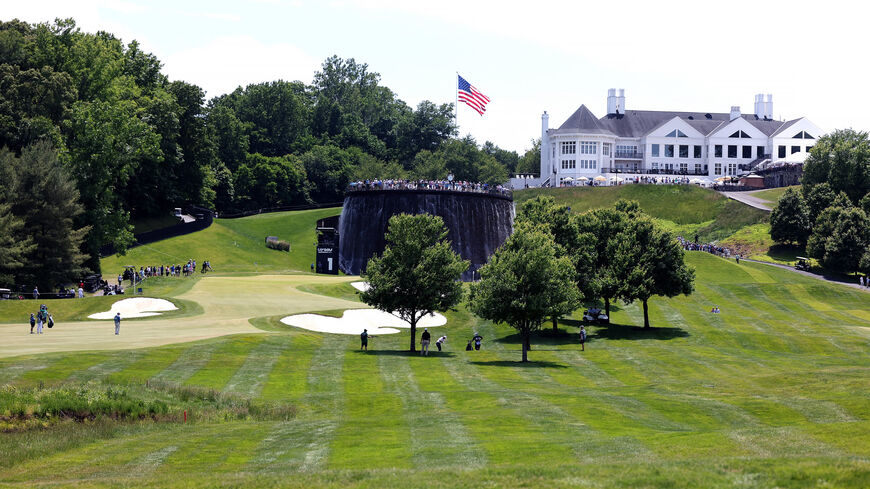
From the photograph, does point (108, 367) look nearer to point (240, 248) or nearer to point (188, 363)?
point (188, 363)

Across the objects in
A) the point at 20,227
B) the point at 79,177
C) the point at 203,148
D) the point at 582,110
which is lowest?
the point at 20,227

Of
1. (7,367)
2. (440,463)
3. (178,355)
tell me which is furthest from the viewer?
(178,355)

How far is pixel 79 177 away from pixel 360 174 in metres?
77.1

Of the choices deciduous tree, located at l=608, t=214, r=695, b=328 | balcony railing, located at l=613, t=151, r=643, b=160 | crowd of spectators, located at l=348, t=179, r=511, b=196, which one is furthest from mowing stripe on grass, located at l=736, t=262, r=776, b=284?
balcony railing, located at l=613, t=151, r=643, b=160

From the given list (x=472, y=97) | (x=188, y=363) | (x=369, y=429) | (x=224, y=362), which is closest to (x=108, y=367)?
(x=188, y=363)

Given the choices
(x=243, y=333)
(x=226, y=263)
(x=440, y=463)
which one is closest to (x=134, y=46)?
(x=226, y=263)

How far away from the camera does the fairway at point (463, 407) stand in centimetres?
2348

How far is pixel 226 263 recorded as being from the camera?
117m

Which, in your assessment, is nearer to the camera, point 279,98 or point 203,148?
point 203,148

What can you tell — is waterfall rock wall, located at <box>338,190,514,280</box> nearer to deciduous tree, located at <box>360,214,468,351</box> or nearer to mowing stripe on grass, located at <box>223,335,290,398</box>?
deciduous tree, located at <box>360,214,468,351</box>

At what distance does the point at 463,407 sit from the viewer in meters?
36.5

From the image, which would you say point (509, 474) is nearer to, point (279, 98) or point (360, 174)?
point (360, 174)

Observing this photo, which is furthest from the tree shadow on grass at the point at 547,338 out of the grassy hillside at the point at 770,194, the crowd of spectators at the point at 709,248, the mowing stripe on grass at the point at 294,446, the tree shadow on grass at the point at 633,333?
the grassy hillside at the point at 770,194

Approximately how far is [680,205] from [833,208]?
144ft
